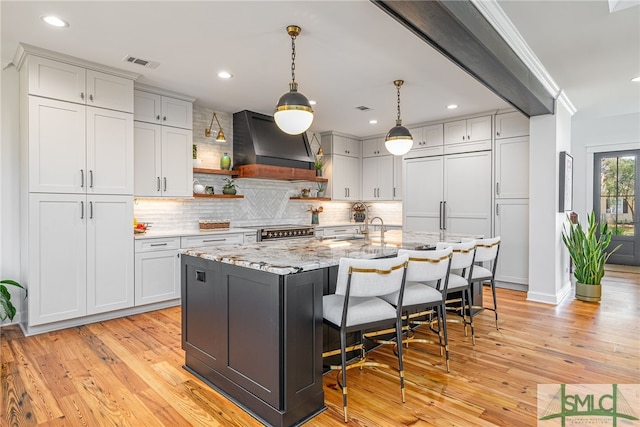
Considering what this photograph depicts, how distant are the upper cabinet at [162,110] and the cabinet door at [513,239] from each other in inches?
178

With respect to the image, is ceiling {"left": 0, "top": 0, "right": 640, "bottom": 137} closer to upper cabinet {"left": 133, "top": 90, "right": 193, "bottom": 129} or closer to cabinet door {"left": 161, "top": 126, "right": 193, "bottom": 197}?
upper cabinet {"left": 133, "top": 90, "right": 193, "bottom": 129}

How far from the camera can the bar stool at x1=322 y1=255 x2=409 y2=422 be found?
2018 millimetres

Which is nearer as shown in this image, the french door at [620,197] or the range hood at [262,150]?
the range hood at [262,150]

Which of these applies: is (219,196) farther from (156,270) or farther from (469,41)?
(469,41)

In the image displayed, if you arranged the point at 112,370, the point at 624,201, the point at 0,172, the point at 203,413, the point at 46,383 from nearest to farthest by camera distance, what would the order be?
the point at 203,413 < the point at 46,383 < the point at 112,370 < the point at 0,172 < the point at 624,201

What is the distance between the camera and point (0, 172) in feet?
11.9

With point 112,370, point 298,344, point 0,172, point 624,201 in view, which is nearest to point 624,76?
point 624,201

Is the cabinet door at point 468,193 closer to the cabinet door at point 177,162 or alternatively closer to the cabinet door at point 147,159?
the cabinet door at point 177,162

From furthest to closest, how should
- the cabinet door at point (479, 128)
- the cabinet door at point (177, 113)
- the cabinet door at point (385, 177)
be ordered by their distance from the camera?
the cabinet door at point (385, 177) < the cabinet door at point (479, 128) < the cabinet door at point (177, 113)

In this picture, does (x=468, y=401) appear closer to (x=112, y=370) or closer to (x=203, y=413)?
(x=203, y=413)

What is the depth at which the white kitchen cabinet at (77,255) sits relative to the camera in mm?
3309

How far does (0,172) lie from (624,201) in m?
9.28

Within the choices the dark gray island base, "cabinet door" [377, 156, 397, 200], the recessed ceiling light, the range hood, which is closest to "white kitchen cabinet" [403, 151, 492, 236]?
"cabinet door" [377, 156, 397, 200]

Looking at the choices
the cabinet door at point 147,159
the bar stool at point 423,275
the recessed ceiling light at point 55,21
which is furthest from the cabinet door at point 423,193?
the recessed ceiling light at point 55,21
